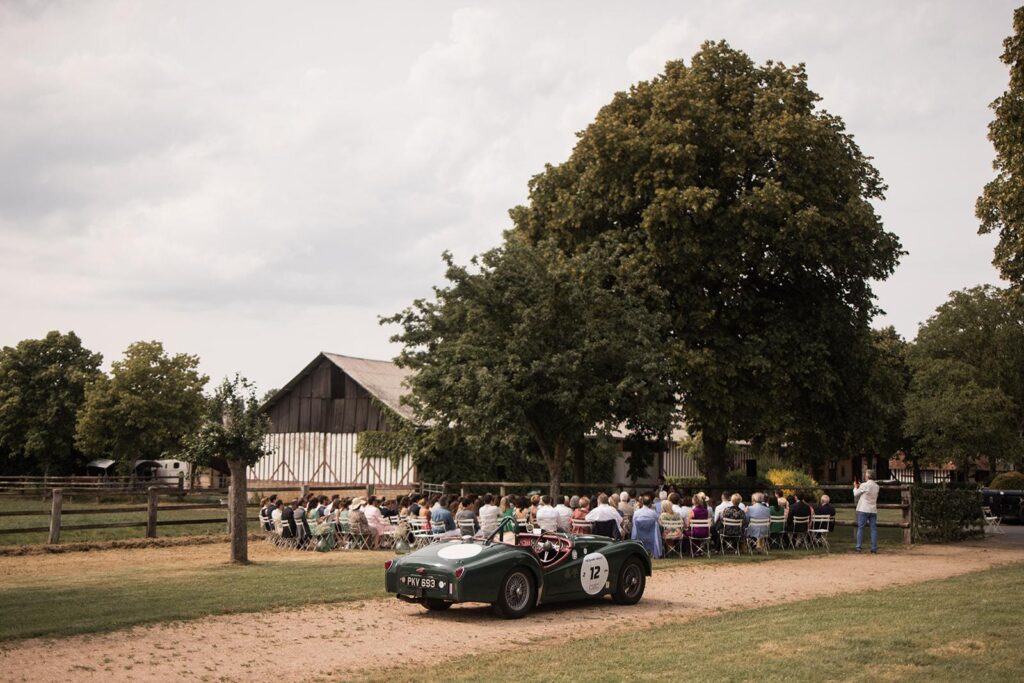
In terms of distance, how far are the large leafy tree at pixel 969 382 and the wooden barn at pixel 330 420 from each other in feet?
117

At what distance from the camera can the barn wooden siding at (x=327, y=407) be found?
162 ft

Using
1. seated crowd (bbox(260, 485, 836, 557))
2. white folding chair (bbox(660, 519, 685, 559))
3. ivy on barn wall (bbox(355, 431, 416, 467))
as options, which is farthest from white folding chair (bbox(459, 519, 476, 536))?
ivy on barn wall (bbox(355, 431, 416, 467))

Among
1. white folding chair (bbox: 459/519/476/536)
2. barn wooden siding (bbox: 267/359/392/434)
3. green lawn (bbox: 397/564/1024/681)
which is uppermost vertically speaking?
barn wooden siding (bbox: 267/359/392/434)

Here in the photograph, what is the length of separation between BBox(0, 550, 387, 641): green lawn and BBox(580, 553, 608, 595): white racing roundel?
11.3ft

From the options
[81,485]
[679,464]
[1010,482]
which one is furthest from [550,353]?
[679,464]

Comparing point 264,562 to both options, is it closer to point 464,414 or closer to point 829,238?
point 464,414

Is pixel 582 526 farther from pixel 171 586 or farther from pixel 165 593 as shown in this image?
pixel 165 593

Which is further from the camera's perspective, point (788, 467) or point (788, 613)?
point (788, 467)

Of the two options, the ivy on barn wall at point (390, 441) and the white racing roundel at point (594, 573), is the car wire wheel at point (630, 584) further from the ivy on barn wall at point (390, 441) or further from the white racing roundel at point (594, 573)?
the ivy on barn wall at point (390, 441)

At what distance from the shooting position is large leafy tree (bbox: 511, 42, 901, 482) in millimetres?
30781

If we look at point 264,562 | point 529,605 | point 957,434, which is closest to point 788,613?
point 529,605

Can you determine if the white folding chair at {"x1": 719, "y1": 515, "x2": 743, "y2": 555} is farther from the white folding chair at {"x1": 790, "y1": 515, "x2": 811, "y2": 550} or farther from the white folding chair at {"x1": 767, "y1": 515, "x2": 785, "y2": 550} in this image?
the white folding chair at {"x1": 790, "y1": 515, "x2": 811, "y2": 550}

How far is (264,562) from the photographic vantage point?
2308 cm

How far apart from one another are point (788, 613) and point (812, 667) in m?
4.27
